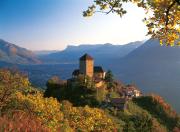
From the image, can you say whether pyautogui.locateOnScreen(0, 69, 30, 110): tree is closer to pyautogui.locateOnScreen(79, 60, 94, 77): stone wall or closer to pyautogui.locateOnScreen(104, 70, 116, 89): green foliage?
pyautogui.locateOnScreen(104, 70, 116, 89): green foliage

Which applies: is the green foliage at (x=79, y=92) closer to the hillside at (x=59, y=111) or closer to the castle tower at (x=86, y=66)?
the hillside at (x=59, y=111)

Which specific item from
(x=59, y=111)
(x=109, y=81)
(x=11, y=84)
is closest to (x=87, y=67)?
(x=109, y=81)

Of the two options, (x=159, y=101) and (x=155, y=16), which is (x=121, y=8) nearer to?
(x=155, y=16)

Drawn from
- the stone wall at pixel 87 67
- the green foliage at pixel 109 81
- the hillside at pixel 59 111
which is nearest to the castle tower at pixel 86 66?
the stone wall at pixel 87 67

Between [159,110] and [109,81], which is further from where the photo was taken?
[109,81]

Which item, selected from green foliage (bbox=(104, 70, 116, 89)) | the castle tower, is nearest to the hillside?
green foliage (bbox=(104, 70, 116, 89))

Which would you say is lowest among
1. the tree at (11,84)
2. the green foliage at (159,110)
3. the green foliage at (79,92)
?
the green foliage at (159,110)

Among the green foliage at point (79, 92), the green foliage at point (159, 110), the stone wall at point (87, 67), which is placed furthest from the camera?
the stone wall at point (87, 67)

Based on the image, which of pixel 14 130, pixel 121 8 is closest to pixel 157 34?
pixel 121 8

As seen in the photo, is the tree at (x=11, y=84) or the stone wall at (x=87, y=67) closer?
the tree at (x=11, y=84)

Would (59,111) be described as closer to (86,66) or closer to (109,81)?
(86,66)

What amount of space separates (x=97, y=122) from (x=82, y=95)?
196 ft

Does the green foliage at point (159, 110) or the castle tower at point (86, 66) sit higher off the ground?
the castle tower at point (86, 66)

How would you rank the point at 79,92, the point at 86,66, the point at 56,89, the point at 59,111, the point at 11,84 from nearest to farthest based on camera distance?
the point at 11,84 → the point at 59,111 → the point at 79,92 → the point at 56,89 → the point at 86,66
